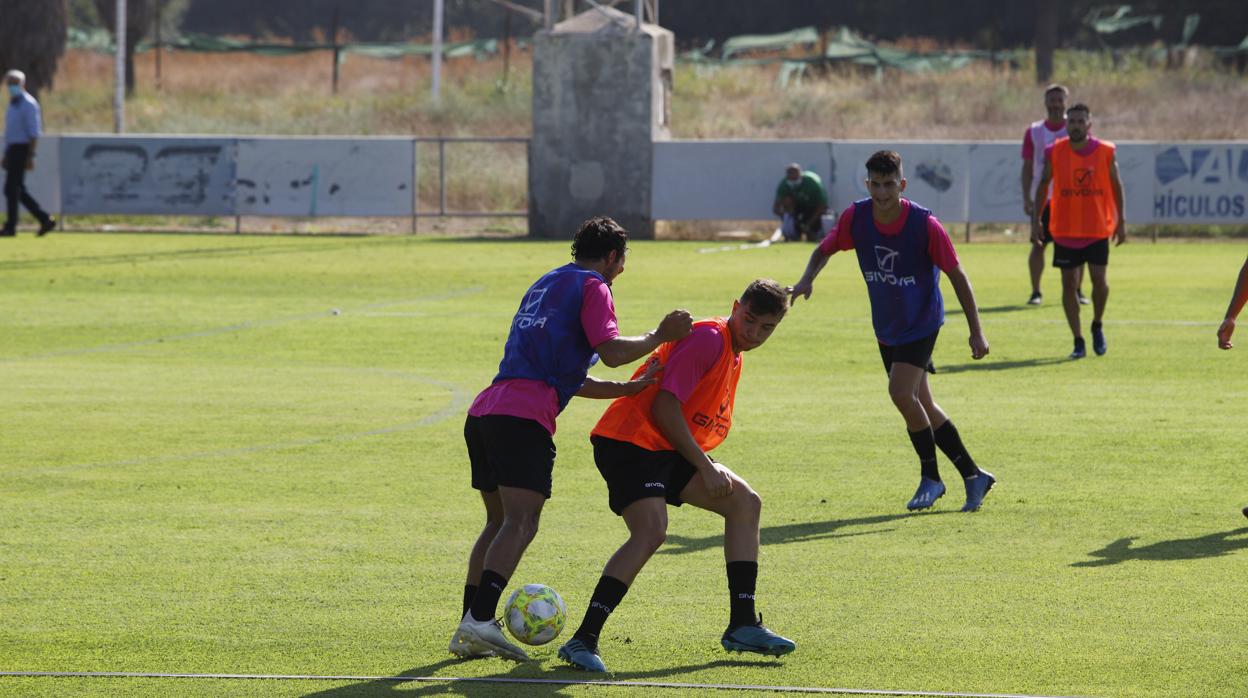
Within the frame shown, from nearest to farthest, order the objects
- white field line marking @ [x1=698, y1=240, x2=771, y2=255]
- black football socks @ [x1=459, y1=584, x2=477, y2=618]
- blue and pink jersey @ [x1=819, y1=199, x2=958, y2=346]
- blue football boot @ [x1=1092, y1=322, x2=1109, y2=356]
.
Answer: black football socks @ [x1=459, y1=584, x2=477, y2=618], blue and pink jersey @ [x1=819, y1=199, x2=958, y2=346], blue football boot @ [x1=1092, y1=322, x2=1109, y2=356], white field line marking @ [x1=698, y1=240, x2=771, y2=255]

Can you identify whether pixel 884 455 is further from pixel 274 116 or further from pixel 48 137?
pixel 274 116

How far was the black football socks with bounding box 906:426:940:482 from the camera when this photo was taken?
360 inches

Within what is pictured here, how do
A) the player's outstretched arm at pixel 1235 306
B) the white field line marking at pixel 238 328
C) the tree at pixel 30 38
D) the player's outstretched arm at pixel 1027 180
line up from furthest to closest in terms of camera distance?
the tree at pixel 30 38 < the player's outstretched arm at pixel 1027 180 < the white field line marking at pixel 238 328 < the player's outstretched arm at pixel 1235 306

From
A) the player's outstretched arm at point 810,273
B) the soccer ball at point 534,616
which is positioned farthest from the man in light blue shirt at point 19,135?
the soccer ball at point 534,616

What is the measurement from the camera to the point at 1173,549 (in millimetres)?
7863

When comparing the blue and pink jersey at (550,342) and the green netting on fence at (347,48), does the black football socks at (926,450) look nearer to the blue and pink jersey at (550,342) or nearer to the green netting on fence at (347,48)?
the blue and pink jersey at (550,342)

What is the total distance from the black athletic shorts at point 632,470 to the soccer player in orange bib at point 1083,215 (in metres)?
9.21

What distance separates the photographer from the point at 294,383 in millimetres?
13469

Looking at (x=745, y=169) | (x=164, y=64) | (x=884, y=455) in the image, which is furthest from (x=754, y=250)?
(x=164, y=64)

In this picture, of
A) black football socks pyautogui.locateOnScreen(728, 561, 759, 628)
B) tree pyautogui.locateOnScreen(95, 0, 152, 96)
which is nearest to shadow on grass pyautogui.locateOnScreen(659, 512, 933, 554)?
black football socks pyautogui.locateOnScreen(728, 561, 759, 628)

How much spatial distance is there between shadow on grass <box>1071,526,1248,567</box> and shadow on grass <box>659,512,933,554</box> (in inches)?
42.2

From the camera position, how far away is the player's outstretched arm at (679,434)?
6090 millimetres

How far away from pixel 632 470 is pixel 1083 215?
9543 millimetres

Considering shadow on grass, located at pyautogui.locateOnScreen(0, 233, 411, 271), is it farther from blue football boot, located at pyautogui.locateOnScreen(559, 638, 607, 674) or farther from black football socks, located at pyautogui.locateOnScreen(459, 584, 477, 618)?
blue football boot, located at pyautogui.locateOnScreen(559, 638, 607, 674)
